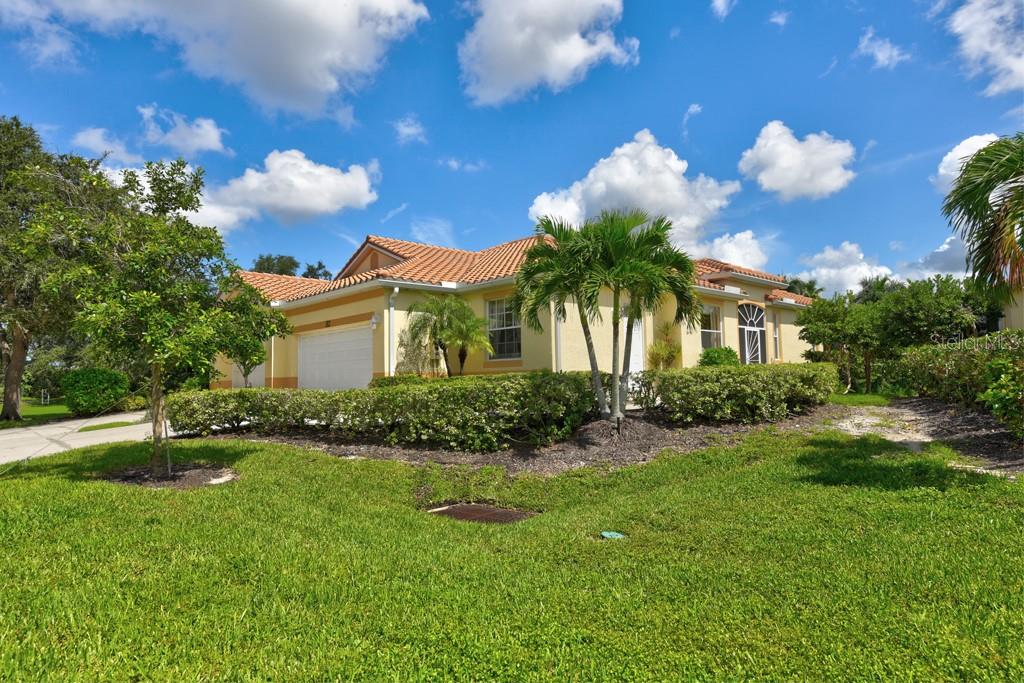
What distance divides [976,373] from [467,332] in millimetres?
10858

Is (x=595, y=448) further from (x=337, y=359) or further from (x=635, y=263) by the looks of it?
(x=337, y=359)

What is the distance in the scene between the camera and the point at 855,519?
556cm

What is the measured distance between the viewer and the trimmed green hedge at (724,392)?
10.9 m

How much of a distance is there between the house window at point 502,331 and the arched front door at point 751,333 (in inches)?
384

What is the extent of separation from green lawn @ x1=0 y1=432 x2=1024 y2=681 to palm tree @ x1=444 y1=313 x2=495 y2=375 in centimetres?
802

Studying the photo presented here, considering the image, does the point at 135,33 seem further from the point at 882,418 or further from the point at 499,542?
the point at 882,418

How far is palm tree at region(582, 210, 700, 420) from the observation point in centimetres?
968

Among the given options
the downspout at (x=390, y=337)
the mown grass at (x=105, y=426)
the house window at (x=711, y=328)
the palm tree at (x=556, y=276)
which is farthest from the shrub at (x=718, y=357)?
the mown grass at (x=105, y=426)

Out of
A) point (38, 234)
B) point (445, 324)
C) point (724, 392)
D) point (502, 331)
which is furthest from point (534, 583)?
point (502, 331)

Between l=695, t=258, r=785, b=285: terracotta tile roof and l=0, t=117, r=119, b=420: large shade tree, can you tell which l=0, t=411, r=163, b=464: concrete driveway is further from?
l=695, t=258, r=785, b=285: terracotta tile roof

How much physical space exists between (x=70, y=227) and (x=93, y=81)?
5.09 meters


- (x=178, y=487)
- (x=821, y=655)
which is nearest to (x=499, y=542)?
(x=821, y=655)

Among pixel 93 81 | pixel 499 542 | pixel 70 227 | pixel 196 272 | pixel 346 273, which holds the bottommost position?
pixel 499 542

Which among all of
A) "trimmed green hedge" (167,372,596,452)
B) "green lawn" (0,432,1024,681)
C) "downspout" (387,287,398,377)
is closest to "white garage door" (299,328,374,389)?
"downspout" (387,287,398,377)
